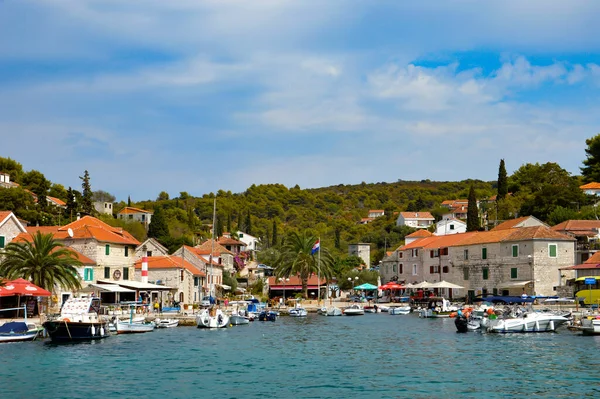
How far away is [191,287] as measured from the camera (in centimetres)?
8081

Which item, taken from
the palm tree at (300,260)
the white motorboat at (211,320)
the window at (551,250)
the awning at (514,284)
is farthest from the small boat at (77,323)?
the window at (551,250)

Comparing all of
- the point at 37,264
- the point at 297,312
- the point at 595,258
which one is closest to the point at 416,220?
the point at 595,258

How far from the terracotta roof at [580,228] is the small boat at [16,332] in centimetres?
6260

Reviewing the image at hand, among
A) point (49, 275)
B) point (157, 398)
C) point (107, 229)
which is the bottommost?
point (157, 398)

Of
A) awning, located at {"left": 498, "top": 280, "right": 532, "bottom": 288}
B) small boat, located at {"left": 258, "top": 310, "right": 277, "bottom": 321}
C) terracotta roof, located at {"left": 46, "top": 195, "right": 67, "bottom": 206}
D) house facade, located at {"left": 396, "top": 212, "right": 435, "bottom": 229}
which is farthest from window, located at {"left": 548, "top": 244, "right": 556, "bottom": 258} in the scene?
house facade, located at {"left": 396, "top": 212, "right": 435, "bottom": 229}

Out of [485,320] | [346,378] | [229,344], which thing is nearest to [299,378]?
[346,378]

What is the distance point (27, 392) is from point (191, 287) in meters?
51.5

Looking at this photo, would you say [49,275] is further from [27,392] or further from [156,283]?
[27,392]

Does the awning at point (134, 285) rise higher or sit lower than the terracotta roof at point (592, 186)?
lower

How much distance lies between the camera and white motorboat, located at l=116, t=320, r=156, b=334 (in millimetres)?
54125

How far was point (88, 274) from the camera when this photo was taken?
6650 centimetres

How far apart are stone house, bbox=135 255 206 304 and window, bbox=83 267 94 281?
8818 mm

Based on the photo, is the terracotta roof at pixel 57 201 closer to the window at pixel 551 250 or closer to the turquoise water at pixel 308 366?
the turquoise water at pixel 308 366

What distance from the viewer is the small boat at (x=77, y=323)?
1813 inches
